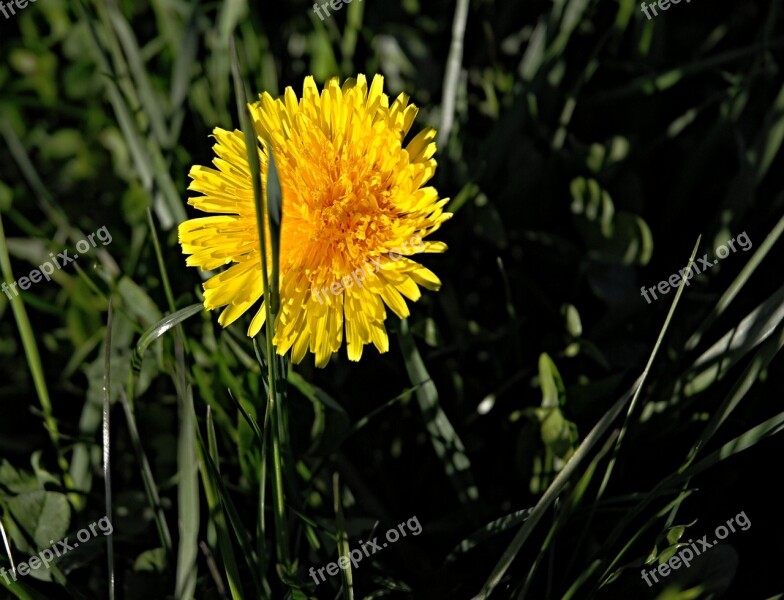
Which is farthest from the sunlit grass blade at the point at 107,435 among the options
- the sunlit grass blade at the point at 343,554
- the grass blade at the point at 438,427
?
the grass blade at the point at 438,427

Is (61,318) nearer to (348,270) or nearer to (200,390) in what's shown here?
(200,390)

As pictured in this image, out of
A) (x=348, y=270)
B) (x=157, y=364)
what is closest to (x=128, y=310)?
(x=157, y=364)

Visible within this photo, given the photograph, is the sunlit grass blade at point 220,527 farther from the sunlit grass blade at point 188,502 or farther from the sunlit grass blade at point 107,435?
the sunlit grass blade at point 107,435

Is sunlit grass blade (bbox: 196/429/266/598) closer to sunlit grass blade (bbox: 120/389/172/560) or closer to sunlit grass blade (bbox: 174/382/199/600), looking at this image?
sunlit grass blade (bbox: 174/382/199/600)

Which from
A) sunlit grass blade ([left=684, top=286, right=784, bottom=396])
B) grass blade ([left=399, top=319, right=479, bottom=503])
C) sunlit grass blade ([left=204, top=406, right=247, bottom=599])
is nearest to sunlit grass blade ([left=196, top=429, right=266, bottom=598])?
sunlit grass blade ([left=204, top=406, right=247, bottom=599])

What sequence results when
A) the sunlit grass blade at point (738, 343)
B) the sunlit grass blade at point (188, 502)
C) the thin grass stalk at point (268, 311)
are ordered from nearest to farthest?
the thin grass stalk at point (268, 311) → the sunlit grass blade at point (188, 502) → the sunlit grass blade at point (738, 343)

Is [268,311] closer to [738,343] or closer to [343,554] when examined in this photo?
[343,554]

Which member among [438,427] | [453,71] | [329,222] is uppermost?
[453,71]

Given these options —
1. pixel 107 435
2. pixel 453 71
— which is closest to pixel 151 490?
pixel 107 435
